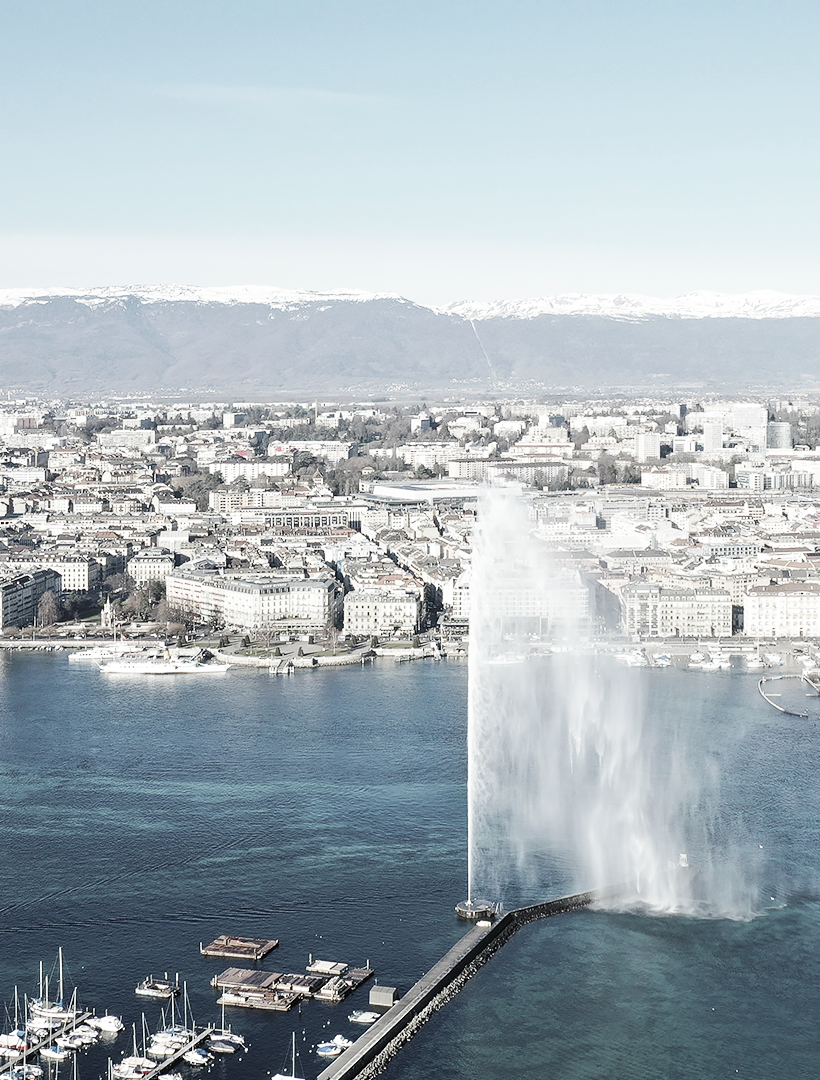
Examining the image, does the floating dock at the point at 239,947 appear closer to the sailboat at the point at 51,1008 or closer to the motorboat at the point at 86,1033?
the sailboat at the point at 51,1008

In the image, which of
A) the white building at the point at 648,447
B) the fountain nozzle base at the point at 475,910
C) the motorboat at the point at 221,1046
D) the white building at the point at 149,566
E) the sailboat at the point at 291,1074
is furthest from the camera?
the white building at the point at 648,447

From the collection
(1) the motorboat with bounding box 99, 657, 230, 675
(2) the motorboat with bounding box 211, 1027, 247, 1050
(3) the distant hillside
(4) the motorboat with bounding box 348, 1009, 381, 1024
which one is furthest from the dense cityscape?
(3) the distant hillside

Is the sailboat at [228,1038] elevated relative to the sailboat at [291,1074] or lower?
elevated

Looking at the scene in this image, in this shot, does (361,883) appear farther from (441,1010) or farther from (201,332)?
(201,332)

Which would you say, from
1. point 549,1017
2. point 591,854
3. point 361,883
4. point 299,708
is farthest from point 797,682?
point 549,1017

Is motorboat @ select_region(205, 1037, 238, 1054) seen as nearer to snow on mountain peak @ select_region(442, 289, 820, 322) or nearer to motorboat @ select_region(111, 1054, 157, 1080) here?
motorboat @ select_region(111, 1054, 157, 1080)

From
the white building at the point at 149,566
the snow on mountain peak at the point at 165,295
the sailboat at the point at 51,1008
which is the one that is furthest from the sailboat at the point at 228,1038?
the snow on mountain peak at the point at 165,295

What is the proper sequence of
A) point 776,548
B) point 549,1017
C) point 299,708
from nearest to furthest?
point 549,1017
point 299,708
point 776,548

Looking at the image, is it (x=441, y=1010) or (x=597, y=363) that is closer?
(x=441, y=1010)
